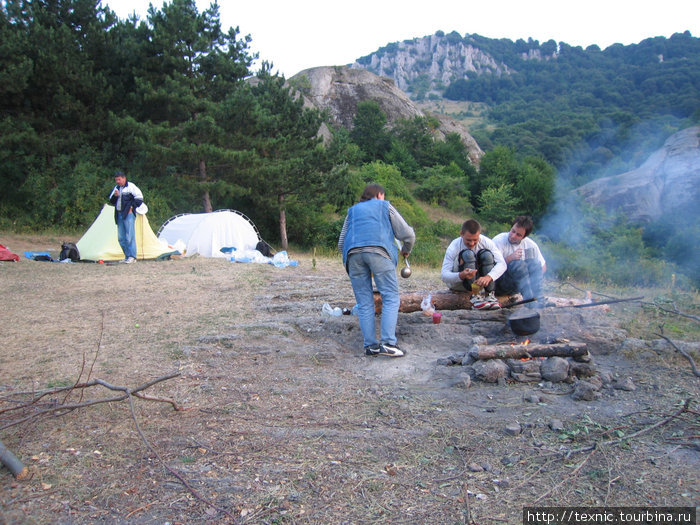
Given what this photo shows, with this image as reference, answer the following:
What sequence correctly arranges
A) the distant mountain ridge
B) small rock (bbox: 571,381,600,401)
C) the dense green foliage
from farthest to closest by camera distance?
the distant mountain ridge → the dense green foliage → small rock (bbox: 571,381,600,401)

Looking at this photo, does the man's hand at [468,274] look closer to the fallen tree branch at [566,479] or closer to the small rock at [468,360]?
the small rock at [468,360]

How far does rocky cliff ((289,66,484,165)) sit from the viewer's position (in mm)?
44344

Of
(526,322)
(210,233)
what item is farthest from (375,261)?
(210,233)

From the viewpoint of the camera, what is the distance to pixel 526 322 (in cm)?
458

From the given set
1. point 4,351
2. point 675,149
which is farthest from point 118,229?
point 675,149

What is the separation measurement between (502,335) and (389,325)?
4.21ft

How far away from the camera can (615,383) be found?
3.66 metres

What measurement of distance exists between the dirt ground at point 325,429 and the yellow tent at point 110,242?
5453mm

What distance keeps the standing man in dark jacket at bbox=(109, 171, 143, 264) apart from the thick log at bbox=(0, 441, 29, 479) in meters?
8.15

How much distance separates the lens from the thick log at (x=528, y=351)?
381 centimetres

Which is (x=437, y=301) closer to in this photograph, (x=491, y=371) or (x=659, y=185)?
(x=491, y=371)

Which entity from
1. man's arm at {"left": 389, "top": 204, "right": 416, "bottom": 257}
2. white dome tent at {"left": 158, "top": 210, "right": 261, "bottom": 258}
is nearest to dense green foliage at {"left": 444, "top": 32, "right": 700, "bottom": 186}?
white dome tent at {"left": 158, "top": 210, "right": 261, "bottom": 258}

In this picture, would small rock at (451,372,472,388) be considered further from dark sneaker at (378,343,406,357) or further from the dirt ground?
dark sneaker at (378,343,406,357)

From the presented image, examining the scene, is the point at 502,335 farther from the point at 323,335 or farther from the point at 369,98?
the point at 369,98
